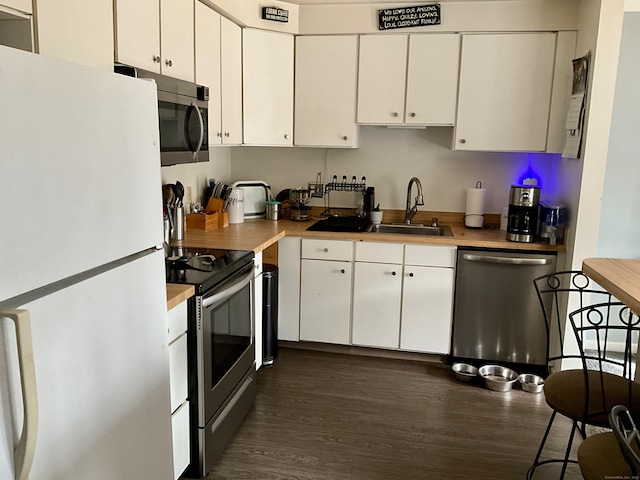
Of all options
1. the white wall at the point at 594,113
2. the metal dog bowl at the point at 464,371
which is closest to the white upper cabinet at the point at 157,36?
the white wall at the point at 594,113

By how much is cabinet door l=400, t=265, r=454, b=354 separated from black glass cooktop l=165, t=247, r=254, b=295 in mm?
1247

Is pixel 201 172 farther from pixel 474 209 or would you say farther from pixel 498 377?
pixel 498 377

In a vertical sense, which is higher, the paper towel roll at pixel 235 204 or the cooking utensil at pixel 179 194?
the cooking utensil at pixel 179 194

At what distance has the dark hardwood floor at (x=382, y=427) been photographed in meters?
2.46

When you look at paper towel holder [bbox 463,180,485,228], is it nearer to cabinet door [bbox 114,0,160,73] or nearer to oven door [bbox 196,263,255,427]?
oven door [bbox 196,263,255,427]

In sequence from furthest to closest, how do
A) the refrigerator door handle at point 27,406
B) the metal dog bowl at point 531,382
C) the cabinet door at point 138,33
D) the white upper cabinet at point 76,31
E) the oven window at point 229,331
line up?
the metal dog bowl at point 531,382, the oven window at point 229,331, the cabinet door at point 138,33, the white upper cabinet at point 76,31, the refrigerator door handle at point 27,406

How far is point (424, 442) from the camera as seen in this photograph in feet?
8.82

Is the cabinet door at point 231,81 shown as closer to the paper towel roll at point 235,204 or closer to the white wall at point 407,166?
the paper towel roll at point 235,204

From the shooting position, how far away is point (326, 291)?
365cm

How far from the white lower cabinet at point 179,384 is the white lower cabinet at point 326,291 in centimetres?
157

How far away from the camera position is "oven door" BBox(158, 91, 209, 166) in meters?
2.40

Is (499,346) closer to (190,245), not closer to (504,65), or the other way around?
(504,65)

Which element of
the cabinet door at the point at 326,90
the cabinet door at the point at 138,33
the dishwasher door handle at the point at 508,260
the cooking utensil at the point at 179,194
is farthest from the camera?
the cabinet door at the point at 326,90

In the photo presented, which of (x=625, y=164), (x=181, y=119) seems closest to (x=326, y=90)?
(x=181, y=119)
